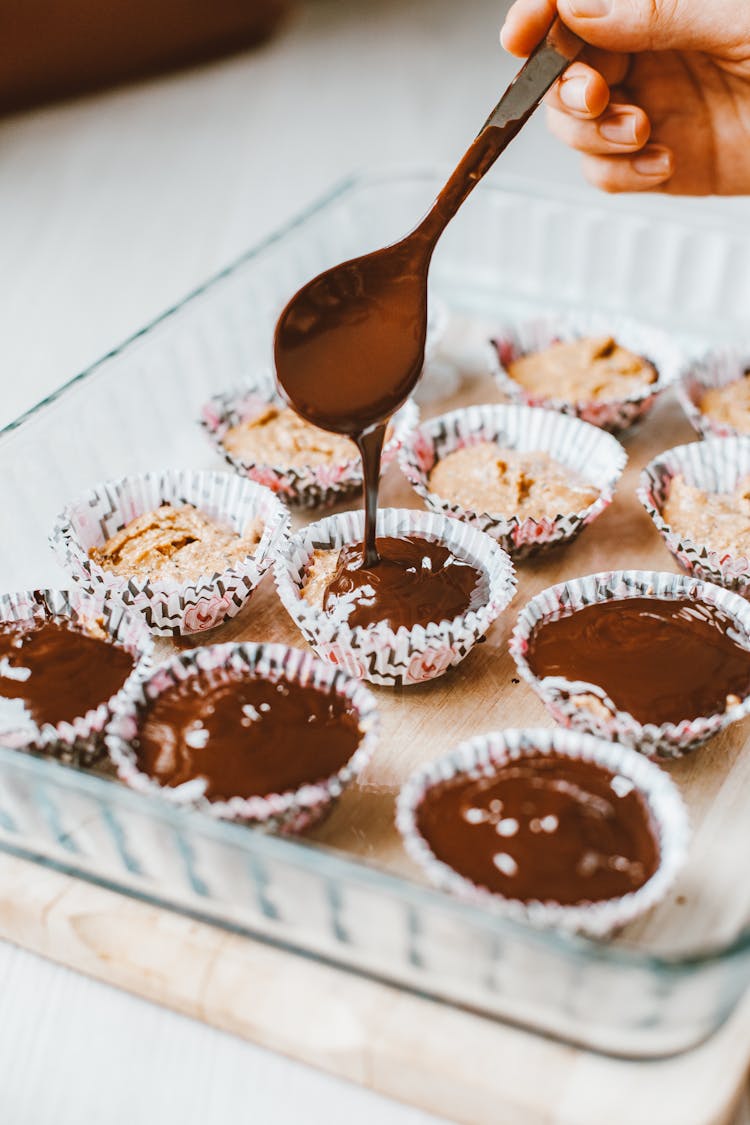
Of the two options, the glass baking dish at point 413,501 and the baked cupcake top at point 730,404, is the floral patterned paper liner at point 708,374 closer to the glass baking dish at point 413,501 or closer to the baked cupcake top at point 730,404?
the baked cupcake top at point 730,404

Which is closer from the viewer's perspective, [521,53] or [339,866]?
[339,866]

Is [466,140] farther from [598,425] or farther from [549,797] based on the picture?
[549,797]

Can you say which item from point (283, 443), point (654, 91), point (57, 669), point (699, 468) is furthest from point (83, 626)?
point (654, 91)

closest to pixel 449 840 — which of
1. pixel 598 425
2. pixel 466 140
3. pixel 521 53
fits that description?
pixel 598 425

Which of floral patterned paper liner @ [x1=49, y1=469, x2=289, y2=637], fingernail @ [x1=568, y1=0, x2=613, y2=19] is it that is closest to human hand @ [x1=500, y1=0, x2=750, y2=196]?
fingernail @ [x1=568, y1=0, x2=613, y2=19]

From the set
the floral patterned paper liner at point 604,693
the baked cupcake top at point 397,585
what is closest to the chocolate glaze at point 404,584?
the baked cupcake top at point 397,585

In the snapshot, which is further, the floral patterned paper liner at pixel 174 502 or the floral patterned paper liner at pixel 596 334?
the floral patterned paper liner at pixel 596 334
